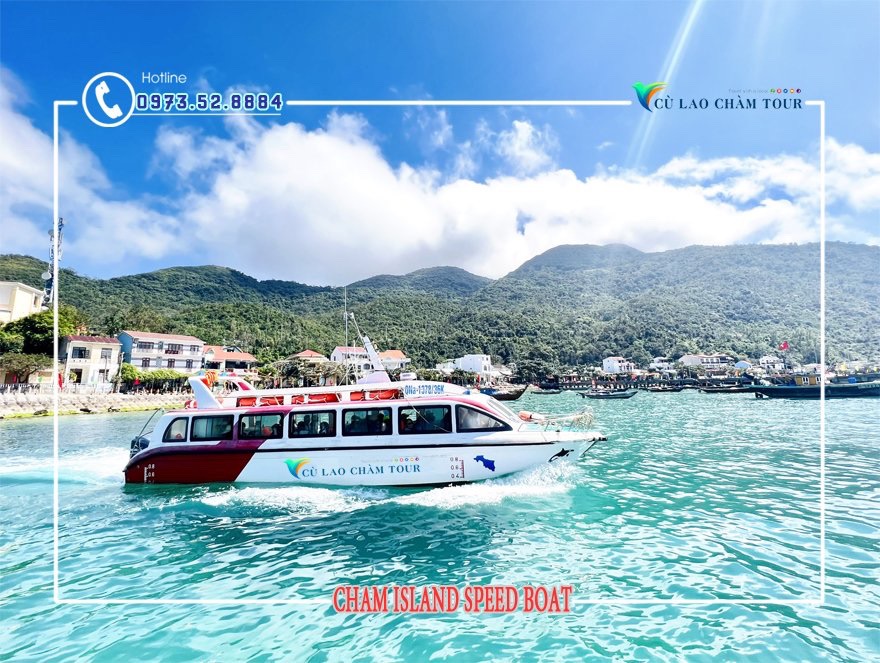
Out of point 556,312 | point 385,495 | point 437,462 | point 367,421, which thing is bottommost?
point 385,495

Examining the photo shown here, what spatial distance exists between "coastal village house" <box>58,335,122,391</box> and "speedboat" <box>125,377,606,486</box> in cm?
5427

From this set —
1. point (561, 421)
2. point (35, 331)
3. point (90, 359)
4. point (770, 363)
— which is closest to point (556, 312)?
point (770, 363)

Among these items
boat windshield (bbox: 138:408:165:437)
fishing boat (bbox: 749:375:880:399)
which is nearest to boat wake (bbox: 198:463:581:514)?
boat windshield (bbox: 138:408:165:437)

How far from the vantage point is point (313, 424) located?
1304cm

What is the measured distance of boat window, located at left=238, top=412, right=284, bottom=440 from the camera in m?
13.2

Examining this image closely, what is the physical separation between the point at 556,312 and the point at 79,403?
15935 cm

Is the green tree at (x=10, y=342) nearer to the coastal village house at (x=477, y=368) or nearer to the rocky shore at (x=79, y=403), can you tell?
the rocky shore at (x=79, y=403)

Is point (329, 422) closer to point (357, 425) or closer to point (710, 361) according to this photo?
point (357, 425)

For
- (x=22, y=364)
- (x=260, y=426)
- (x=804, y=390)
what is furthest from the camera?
(x=804, y=390)

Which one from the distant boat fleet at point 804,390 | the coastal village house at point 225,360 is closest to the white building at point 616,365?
the distant boat fleet at point 804,390

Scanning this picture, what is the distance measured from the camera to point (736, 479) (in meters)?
14.1

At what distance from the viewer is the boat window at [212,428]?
1346 centimetres

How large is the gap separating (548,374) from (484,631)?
127655mm

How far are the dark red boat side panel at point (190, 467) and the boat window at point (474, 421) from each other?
20.2 feet
